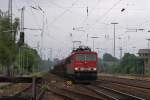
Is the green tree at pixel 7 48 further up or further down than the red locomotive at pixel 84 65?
further up

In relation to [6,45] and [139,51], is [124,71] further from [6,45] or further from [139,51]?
[6,45]

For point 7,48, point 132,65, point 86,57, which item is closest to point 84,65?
point 86,57

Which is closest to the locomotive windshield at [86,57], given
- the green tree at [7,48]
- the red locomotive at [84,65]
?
the red locomotive at [84,65]

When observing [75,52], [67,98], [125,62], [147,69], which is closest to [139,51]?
[125,62]

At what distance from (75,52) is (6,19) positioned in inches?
1180

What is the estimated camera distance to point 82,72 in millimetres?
44812

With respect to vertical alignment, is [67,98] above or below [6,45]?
below

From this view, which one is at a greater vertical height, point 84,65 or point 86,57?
point 86,57

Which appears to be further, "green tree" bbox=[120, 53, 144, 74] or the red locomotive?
"green tree" bbox=[120, 53, 144, 74]

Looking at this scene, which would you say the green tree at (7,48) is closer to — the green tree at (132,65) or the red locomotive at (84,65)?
the red locomotive at (84,65)

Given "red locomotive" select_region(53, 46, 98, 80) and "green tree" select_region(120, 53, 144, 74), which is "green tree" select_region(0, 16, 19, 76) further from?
"green tree" select_region(120, 53, 144, 74)

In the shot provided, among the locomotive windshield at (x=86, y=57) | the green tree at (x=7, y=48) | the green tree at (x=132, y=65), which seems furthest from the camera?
the green tree at (x=132, y=65)

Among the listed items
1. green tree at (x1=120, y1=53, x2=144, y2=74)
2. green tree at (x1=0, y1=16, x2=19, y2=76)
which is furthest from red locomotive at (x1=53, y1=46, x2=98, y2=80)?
green tree at (x1=120, y1=53, x2=144, y2=74)

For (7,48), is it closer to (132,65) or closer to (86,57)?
(86,57)
